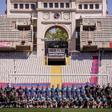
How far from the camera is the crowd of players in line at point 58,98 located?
3194cm

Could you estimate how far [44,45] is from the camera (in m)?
64.6

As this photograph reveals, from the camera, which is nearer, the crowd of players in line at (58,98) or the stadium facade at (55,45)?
the crowd of players in line at (58,98)

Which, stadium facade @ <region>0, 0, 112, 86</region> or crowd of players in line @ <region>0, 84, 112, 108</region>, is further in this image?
stadium facade @ <region>0, 0, 112, 86</region>

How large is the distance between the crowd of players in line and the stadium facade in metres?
5.64

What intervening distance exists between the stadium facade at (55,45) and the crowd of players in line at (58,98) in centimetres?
564

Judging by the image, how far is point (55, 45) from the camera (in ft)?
208

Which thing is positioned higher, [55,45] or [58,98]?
[55,45]

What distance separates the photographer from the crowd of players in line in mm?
31938

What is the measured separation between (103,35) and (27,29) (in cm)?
922

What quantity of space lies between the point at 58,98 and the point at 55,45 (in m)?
30.8

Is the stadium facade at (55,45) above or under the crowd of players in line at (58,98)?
above

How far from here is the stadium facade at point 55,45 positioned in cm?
4097

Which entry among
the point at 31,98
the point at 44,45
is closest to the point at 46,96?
the point at 31,98

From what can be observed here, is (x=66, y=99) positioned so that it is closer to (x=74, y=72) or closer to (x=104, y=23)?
(x=74, y=72)
